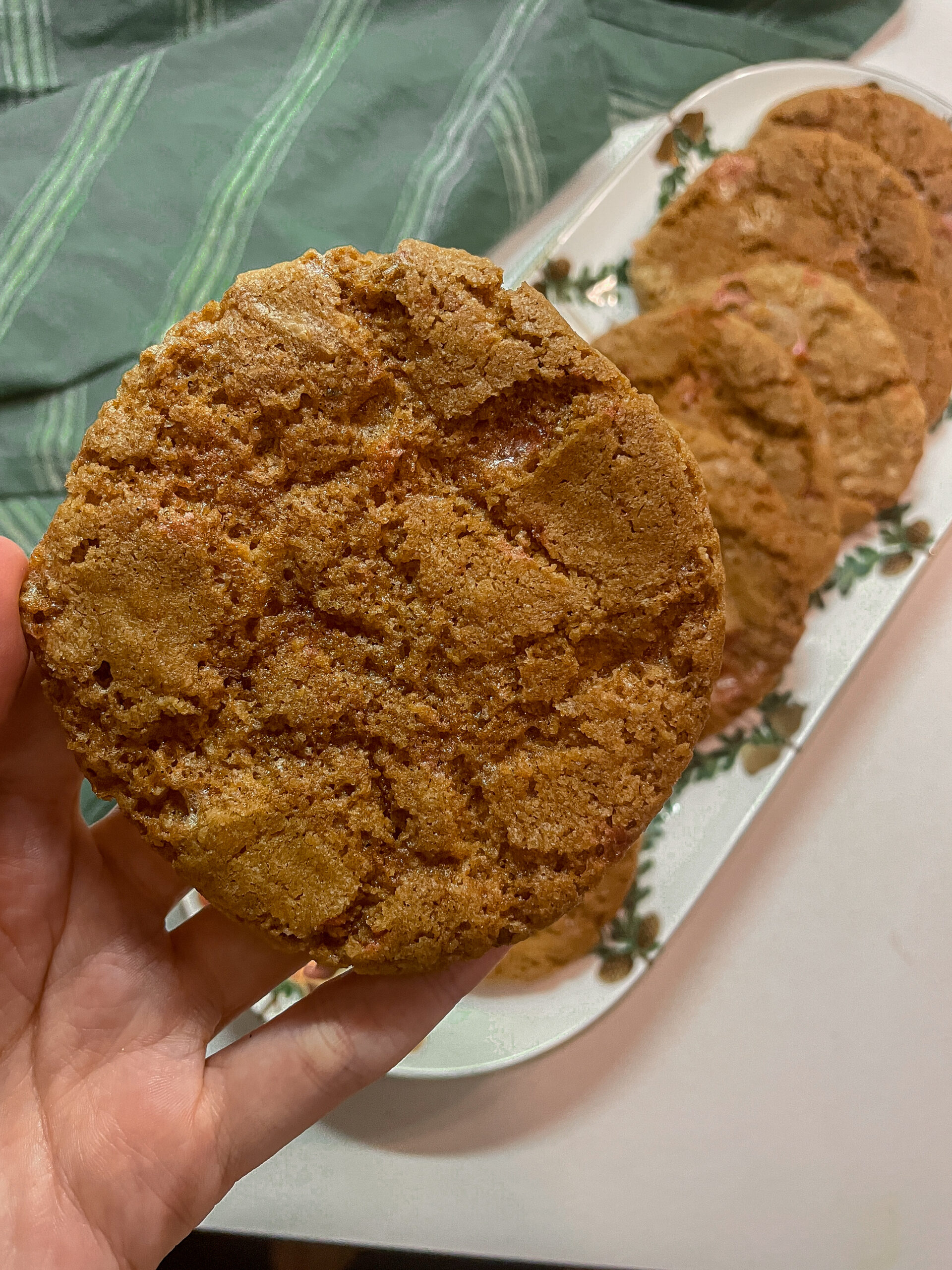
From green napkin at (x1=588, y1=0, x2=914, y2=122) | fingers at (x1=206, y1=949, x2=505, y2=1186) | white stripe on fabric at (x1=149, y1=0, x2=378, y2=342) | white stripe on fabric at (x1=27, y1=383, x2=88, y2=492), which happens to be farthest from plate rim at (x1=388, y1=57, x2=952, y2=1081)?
white stripe on fabric at (x1=27, y1=383, x2=88, y2=492)

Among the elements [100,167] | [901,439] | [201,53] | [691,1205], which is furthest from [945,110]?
[691,1205]

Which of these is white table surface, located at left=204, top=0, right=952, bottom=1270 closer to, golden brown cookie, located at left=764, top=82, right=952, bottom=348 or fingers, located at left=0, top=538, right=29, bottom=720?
golden brown cookie, located at left=764, top=82, right=952, bottom=348

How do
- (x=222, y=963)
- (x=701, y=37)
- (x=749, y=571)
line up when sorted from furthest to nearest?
(x=701, y=37), (x=749, y=571), (x=222, y=963)

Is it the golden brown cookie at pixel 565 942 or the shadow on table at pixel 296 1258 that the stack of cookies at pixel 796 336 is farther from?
the shadow on table at pixel 296 1258

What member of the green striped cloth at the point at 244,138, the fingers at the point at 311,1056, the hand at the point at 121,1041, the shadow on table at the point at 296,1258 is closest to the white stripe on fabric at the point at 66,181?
the green striped cloth at the point at 244,138

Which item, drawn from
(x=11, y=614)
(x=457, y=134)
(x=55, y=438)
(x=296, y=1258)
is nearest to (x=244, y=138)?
(x=457, y=134)

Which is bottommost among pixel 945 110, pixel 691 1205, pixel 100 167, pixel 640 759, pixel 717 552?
pixel 691 1205

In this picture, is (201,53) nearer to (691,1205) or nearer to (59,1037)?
(59,1037)

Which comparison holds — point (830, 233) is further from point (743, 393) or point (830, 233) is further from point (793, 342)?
Result: point (743, 393)
